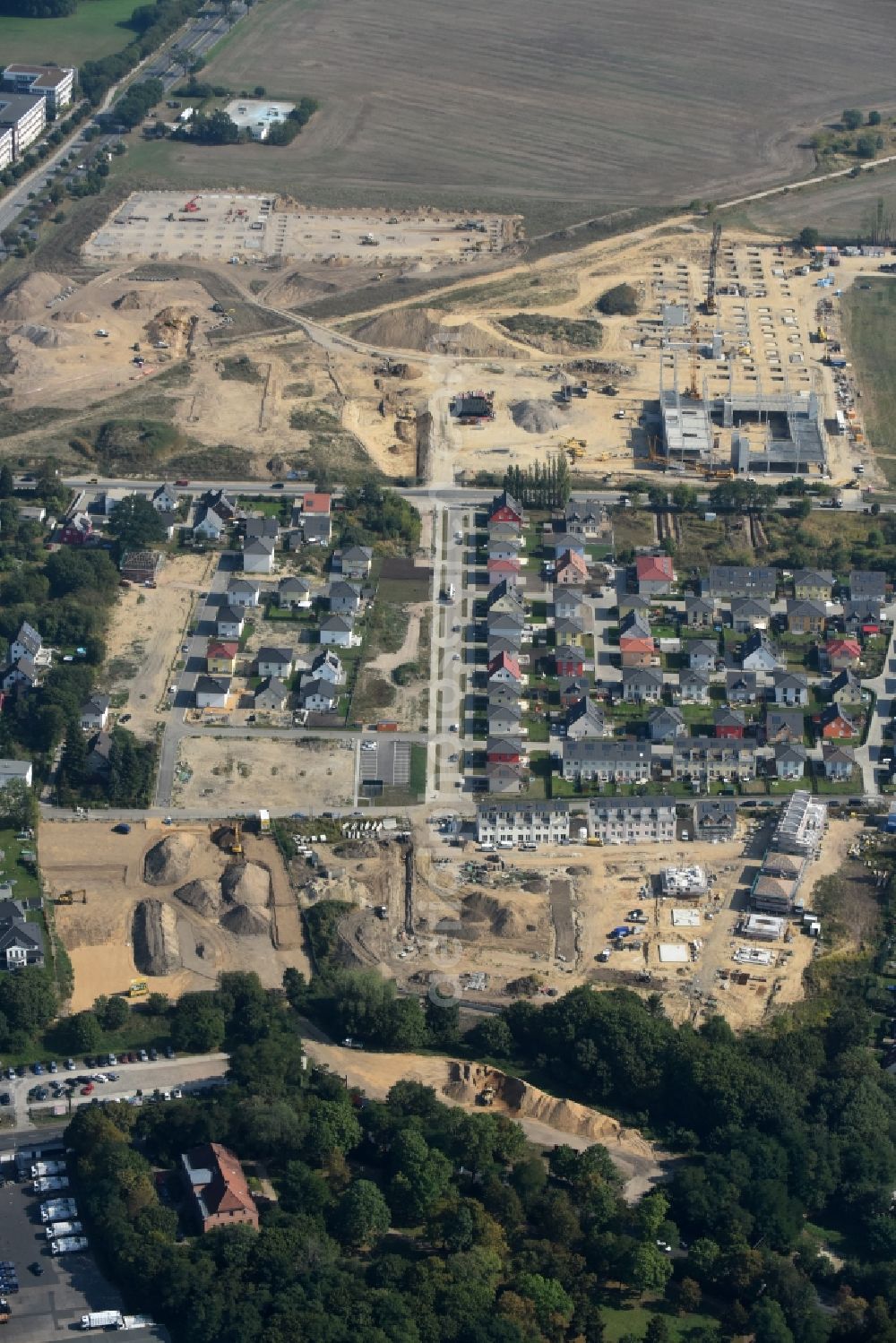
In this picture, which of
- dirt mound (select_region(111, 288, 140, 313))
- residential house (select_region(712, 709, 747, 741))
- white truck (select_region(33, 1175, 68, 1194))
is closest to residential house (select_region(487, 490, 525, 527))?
residential house (select_region(712, 709, 747, 741))

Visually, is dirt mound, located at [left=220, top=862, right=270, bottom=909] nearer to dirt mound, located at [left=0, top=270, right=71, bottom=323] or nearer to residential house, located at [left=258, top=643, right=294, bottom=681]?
residential house, located at [left=258, top=643, right=294, bottom=681]

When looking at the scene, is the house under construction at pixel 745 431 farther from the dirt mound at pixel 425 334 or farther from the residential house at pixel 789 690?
the residential house at pixel 789 690

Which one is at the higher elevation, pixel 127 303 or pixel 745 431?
pixel 127 303

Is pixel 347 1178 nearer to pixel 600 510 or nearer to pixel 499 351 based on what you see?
pixel 600 510

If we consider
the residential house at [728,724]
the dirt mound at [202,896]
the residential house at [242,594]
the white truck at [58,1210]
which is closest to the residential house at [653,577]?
the residential house at [728,724]

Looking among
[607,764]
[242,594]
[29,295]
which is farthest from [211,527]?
[29,295]

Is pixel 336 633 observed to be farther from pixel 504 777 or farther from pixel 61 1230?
pixel 61 1230
